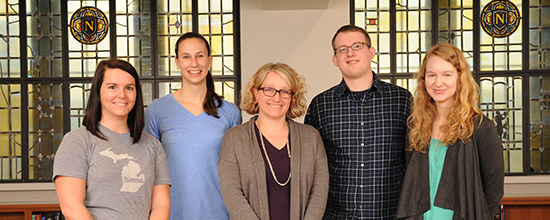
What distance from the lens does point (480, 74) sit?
5211 mm

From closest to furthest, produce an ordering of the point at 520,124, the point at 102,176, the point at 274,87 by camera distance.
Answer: the point at 102,176 < the point at 274,87 < the point at 520,124

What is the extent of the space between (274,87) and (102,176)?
0.86 m

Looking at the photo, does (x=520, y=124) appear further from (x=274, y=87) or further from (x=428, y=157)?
(x=274, y=87)

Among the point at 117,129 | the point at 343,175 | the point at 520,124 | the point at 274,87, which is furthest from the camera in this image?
the point at 520,124

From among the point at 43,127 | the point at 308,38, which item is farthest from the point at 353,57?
the point at 43,127

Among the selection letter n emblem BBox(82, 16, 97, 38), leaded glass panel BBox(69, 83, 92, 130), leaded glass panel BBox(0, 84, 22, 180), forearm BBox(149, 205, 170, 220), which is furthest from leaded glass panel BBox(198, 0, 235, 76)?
forearm BBox(149, 205, 170, 220)

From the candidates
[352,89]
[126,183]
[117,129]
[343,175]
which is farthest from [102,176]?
[352,89]

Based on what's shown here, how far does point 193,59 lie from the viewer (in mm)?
2330

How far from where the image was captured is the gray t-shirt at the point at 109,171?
173 cm

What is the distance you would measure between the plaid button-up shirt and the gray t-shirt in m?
0.99

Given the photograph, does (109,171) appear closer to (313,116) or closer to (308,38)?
(313,116)

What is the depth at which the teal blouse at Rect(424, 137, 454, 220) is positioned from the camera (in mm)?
2031

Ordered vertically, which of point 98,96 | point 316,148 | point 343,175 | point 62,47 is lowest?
point 343,175

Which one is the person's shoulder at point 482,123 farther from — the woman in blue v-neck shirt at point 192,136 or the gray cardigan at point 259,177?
the woman in blue v-neck shirt at point 192,136
